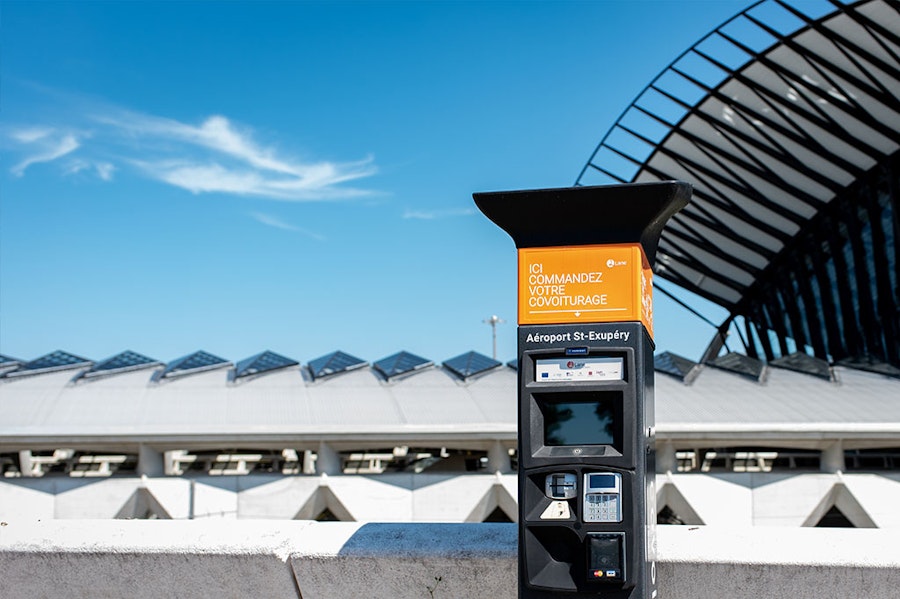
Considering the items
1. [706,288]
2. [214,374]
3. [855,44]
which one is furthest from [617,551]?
[706,288]

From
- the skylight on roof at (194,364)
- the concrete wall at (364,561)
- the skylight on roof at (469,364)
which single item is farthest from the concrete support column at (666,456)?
the concrete wall at (364,561)

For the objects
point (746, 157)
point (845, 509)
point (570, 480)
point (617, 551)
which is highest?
point (746, 157)

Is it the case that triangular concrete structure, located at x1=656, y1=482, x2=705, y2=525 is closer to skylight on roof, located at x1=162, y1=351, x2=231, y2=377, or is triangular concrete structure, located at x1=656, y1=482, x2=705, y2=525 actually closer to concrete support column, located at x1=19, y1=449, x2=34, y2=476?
skylight on roof, located at x1=162, y1=351, x2=231, y2=377

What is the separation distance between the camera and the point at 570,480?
4.83 m

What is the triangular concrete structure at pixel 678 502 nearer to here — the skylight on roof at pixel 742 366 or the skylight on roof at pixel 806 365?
the skylight on roof at pixel 742 366

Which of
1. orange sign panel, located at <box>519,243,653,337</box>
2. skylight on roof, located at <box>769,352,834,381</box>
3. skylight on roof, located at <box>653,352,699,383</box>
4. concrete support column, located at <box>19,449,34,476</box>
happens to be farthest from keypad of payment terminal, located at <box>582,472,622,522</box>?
skylight on roof, located at <box>769,352,834,381</box>

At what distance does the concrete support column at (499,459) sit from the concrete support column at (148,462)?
9.38 meters

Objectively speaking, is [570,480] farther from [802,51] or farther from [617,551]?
[802,51]

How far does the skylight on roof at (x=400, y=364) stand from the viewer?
32.8 m

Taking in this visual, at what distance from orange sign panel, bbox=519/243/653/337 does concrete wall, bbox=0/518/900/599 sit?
1166mm

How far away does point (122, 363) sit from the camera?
34.1 meters

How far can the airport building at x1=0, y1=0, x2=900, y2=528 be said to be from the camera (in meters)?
26.4

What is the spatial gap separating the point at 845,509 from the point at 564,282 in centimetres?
2383

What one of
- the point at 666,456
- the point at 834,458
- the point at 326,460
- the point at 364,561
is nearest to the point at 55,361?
the point at 326,460
